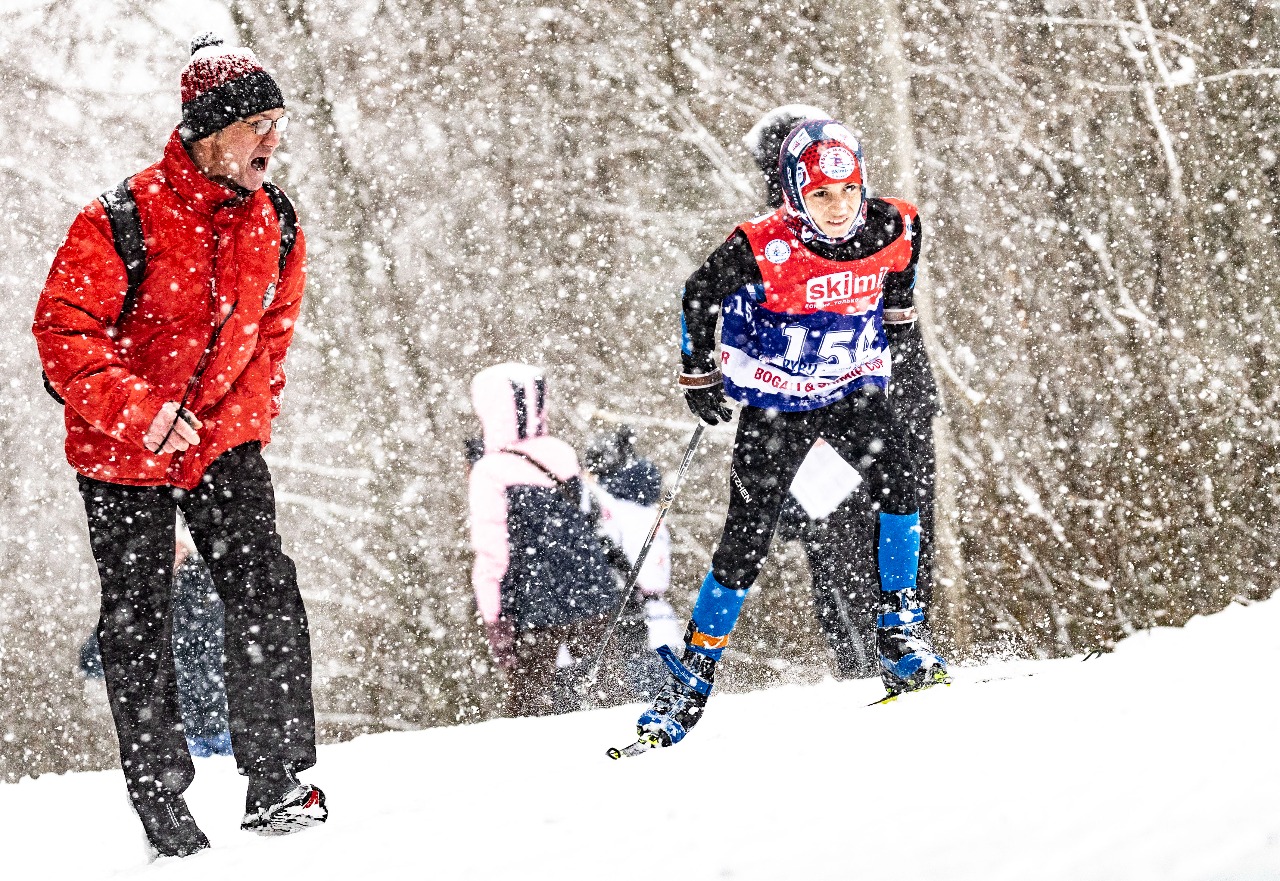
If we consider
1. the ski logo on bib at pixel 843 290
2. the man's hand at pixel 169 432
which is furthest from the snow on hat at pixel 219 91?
the ski logo on bib at pixel 843 290

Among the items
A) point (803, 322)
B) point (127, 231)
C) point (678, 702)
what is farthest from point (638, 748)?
point (127, 231)

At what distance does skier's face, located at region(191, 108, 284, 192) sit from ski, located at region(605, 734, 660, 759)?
1615mm

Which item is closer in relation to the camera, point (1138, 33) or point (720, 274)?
point (720, 274)

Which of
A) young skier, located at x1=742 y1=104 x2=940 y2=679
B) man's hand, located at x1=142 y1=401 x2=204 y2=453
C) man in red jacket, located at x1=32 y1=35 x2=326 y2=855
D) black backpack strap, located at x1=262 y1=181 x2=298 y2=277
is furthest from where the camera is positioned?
young skier, located at x1=742 y1=104 x2=940 y2=679

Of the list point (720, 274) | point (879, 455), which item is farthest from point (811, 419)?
point (720, 274)

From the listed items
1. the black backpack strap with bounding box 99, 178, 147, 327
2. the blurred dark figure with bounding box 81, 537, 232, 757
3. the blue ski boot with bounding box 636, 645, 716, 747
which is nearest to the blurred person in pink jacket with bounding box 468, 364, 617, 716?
the blurred dark figure with bounding box 81, 537, 232, 757

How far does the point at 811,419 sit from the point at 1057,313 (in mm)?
1686

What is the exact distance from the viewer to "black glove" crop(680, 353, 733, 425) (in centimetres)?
279

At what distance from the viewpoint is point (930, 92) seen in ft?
12.7

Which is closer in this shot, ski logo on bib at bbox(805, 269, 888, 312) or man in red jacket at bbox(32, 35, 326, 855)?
man in red jacket at bbox(32, 35, 326, 855)

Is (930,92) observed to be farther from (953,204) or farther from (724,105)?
(724,105)

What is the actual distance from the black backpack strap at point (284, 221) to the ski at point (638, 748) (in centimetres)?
146

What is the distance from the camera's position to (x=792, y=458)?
109 inches

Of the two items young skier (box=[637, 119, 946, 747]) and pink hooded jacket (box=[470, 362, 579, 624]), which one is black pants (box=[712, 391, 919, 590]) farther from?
pink hooded jacket (box=[470, 362, 579, 624])
